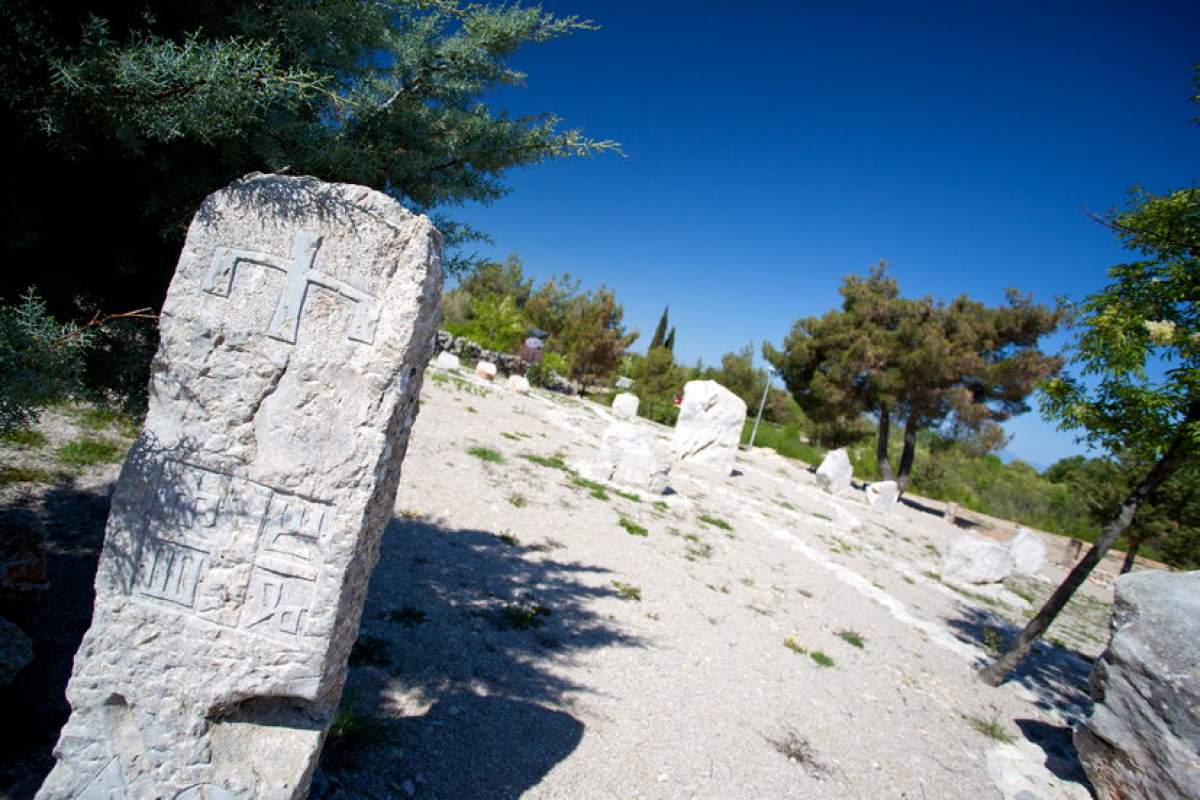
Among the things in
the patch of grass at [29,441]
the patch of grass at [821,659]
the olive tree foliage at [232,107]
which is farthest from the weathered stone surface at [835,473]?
the patch of grass at [29,441]

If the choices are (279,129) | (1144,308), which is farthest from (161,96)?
(1144,308)

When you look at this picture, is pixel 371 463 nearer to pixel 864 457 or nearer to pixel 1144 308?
pixel 1144 308

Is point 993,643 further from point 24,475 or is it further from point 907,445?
point 907,445

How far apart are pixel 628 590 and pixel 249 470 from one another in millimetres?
4831

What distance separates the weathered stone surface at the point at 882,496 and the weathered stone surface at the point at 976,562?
5939mm

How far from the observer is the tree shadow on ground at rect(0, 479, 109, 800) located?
2541mm

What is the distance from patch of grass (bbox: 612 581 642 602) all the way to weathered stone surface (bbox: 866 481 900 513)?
1511cm

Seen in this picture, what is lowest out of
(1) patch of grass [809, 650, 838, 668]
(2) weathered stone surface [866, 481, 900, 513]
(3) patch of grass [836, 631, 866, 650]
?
(1) patch of grass [809, 650, 838, 668]

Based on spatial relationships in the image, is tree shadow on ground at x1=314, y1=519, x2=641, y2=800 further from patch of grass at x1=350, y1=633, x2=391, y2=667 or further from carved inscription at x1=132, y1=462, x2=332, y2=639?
carved inscription at x1=132, y1=462, x2=332, y2=639

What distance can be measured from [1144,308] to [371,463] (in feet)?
25.2

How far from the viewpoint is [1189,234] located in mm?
5574

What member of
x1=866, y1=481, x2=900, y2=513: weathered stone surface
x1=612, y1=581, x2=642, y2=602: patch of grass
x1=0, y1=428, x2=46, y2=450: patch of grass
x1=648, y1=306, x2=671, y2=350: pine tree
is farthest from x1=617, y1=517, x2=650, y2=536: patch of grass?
x1=648, y1=306, x2=671, y2=350: pine tree

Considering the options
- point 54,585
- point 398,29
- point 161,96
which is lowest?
point 54,585

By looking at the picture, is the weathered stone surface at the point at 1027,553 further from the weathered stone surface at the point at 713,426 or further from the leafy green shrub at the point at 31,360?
the leafy green shrub at the point at 31,360
